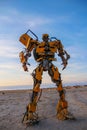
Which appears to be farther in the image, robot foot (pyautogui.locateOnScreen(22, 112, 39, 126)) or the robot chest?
the robot chest

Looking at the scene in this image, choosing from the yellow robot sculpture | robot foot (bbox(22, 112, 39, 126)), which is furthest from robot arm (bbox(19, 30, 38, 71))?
robot foot (bbox(22, 112, 39, 126))

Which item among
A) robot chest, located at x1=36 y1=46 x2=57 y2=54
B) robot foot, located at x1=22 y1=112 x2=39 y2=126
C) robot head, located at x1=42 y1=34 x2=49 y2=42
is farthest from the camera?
robot head, located at x1=42 y1=34 x2=49 y2=42

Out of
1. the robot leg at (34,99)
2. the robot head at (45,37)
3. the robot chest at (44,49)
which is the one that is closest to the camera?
the robot leg at (34,99)

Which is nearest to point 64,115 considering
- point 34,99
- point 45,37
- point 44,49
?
point 34,99

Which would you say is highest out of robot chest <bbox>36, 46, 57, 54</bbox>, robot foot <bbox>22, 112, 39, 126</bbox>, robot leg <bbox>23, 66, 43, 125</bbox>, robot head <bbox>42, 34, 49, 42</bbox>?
robot head <bbox>42, 34, 49, 42</bbox>

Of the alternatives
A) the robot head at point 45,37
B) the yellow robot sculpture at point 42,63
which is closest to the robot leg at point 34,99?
the yellow robot sculpture at point 42,63

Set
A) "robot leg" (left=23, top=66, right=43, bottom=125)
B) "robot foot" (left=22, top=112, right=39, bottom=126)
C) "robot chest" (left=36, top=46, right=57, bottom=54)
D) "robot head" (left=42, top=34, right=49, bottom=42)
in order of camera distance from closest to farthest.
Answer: "robot foot" (left=22, top=112, right=39, bottom=126) → "robot leg" (left=23, top=66, right=43, bottom=125) → "robot chest" (left=36, top=46, right=57, bottom=54) → "robot head" (left=42, top=34, right=49, bottom=42)

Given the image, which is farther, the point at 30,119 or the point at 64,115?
the point at 64,115

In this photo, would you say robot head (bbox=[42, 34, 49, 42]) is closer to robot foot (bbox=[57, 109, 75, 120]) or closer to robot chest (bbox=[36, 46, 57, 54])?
robot chest (bbox=[36, 46, 57, 54])

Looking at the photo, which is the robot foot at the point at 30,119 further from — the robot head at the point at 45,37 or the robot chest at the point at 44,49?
the robot head at the point at 45,37

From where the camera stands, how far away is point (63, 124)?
9172 millimetres

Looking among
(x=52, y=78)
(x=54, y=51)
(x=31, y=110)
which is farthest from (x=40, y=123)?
(x=54, y=51)

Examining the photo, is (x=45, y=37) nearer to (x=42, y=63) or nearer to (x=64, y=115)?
(x=42, y=63)

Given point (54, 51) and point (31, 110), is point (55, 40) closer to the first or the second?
point (54, 51)
